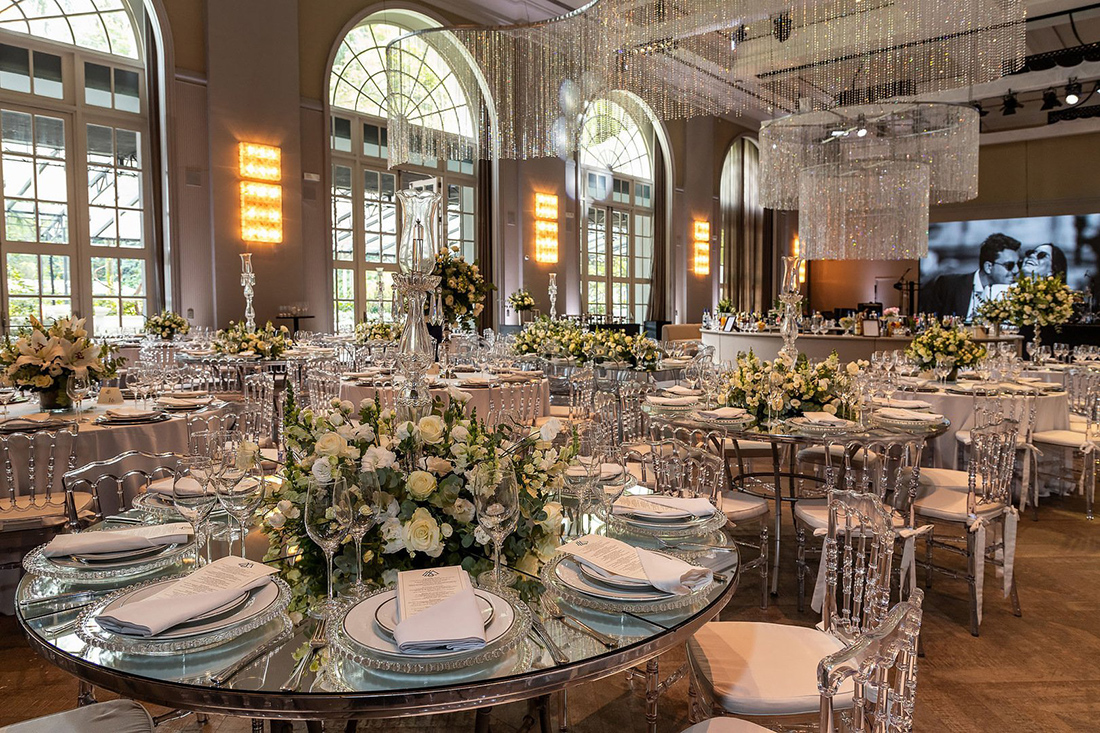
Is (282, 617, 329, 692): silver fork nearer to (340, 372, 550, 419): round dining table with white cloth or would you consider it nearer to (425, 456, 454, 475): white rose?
(425, 456, 454, 475): white rose

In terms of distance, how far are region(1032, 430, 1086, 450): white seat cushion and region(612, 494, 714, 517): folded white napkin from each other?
175 inches

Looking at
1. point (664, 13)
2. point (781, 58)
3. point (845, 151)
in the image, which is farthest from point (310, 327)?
point (845, 151)

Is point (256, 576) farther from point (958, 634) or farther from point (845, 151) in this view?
point (845, 151)

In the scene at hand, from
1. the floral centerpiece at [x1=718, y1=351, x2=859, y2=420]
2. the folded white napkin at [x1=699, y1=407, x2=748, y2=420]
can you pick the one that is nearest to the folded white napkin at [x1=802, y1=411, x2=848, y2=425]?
the floral centerpiece at [x1=718, y1=351, x2=859, y2=420]

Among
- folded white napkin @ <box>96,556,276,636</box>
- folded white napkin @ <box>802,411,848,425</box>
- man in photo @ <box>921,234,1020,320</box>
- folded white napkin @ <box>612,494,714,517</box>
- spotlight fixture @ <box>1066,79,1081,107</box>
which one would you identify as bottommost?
folded white napkin @ <box>612,494,714,517</box>

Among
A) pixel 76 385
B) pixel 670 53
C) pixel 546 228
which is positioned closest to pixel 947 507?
pixel 76 385

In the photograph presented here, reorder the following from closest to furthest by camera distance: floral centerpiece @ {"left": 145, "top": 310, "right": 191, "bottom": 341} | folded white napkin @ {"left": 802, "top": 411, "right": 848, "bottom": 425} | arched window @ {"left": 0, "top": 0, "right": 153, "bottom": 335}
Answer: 1. folded white napkin @ {"left": 802, "top": 411, "right": 848, "bottom": 425}
2. floral centerpiece @ {"left": 145, "top": 310, "right": 191, "bottom": 341}
3. arched window @ {"left": 0, "top": 0, "right": 153, "bottom": 335}

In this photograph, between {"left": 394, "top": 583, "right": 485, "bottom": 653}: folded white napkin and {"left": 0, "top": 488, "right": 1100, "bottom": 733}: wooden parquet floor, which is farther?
{"left": 0, "top": 488, "right": 1100, "bottom": 733}: wooden parquet floor

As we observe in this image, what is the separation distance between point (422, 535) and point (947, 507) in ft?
9.52

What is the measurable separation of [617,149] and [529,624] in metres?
15.0

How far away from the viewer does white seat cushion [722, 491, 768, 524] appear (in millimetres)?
3405

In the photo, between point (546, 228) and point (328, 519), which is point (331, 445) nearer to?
point (328, 519)

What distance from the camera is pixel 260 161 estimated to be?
30.9 ft

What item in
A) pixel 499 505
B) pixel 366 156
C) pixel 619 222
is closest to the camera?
pixel 499 505
